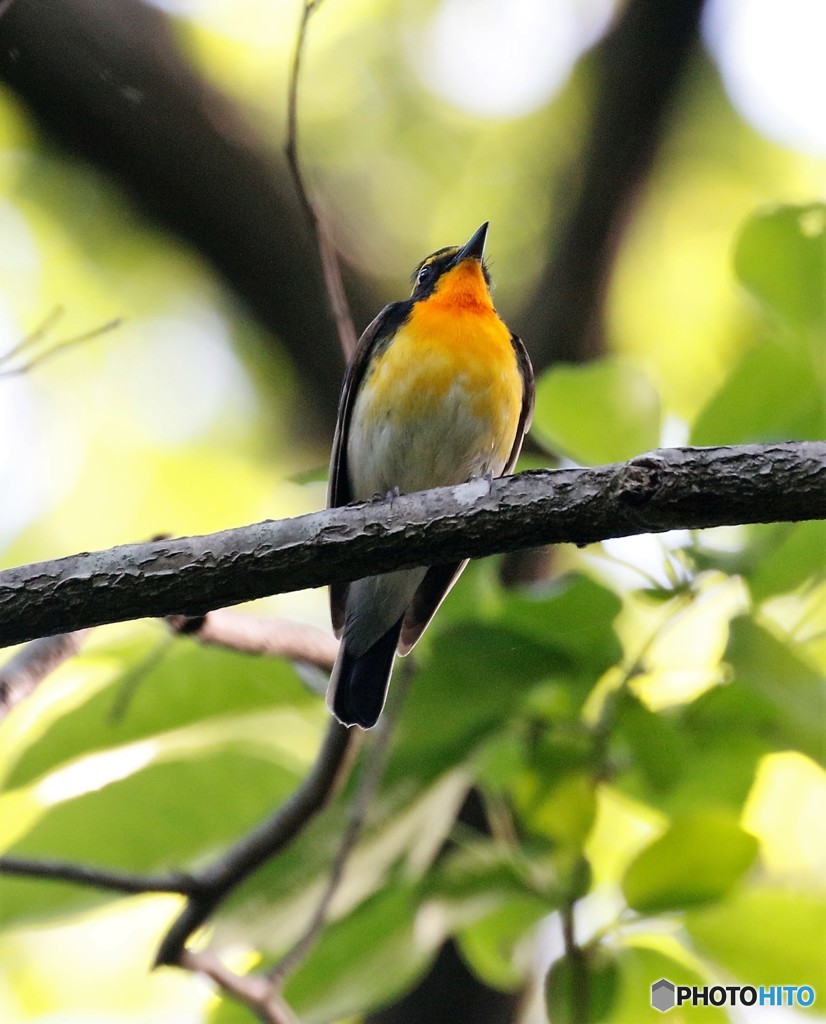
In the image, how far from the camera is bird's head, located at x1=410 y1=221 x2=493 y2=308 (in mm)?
4406

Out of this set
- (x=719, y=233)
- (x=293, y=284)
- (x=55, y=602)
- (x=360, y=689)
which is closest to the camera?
(x=55, y=602)

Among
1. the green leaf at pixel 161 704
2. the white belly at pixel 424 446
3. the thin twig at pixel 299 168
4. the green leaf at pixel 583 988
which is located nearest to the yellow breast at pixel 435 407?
the white belly at pixel 424 446

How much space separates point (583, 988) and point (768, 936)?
43cm

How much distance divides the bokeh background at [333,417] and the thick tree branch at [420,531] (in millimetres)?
249

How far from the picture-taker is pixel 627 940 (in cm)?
268

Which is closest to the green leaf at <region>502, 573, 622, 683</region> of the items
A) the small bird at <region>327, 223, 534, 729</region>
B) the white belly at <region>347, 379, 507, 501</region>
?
the small bird at <region>327, 223, 534, 729</region>

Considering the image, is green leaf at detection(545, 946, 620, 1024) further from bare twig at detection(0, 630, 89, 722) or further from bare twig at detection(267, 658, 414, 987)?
bare twig at detection(0, 630, 89, 722)

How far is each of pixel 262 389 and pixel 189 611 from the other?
4176 millimetres

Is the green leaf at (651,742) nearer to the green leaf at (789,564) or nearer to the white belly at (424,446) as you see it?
the green leaf at (789,564)

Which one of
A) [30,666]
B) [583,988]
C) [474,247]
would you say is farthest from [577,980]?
[474,247]

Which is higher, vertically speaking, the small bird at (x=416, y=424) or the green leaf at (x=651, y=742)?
the small bird at (x=416, y=424)

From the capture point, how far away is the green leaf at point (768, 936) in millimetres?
2492

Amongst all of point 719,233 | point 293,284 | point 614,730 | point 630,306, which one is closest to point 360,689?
point 614,730

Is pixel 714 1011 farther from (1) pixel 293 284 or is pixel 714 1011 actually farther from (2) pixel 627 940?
(1) pixel 293 284
